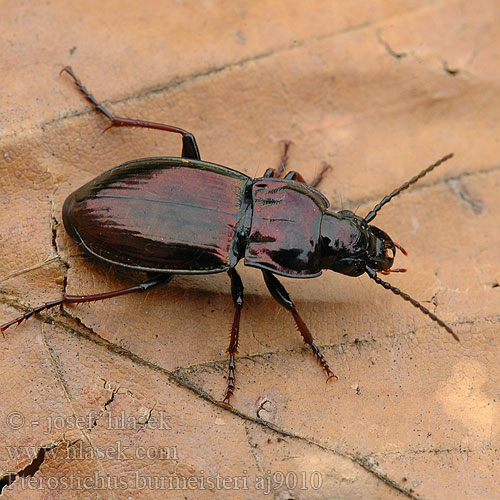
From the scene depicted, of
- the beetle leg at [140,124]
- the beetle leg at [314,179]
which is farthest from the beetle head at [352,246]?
the beetle leg at [140,124]

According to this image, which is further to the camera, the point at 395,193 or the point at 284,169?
the point at 284,169

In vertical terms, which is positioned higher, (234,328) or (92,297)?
(92,297)

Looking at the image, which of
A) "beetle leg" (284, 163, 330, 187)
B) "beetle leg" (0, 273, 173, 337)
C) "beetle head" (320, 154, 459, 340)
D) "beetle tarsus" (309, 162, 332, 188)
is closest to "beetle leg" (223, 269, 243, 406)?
"beetle leg" (0, 273, 173, 337)

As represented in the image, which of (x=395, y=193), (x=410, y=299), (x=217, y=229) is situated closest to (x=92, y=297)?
(x=217, y=229)

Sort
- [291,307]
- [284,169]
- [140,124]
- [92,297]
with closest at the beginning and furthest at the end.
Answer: [92,297], [291,307], [140,124], [284,169]

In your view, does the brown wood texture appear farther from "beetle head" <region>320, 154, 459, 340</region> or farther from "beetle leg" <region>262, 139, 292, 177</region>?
"beetle head" <region>320, 154, 459, 340</region>

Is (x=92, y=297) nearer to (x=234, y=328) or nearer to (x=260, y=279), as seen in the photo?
(x=234, y=328)
